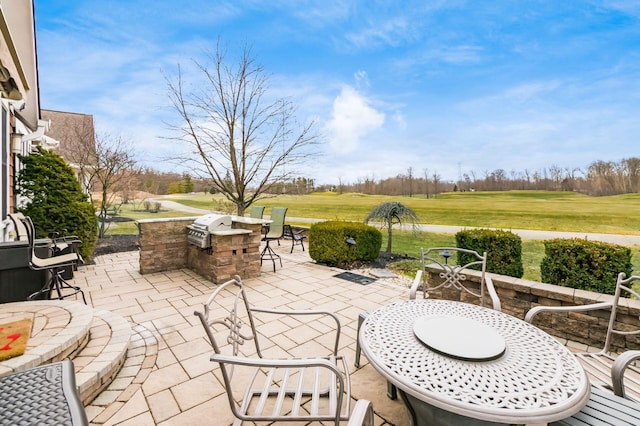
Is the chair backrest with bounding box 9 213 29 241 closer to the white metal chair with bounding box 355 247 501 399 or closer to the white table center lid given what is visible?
the white metal chair with bounding box 355 247 501 399

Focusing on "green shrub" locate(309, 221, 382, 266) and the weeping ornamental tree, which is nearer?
"green shrub" locate(309, 221, 382, 266)

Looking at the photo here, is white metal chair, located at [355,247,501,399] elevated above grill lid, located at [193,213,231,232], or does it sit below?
below

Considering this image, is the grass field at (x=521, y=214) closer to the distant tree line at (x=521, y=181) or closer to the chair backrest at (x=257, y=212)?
the distant tree line at (x=521, y=181)

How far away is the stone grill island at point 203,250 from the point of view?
4.18 meters

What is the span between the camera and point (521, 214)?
841 cm

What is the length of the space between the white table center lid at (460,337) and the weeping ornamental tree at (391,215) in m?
4.97

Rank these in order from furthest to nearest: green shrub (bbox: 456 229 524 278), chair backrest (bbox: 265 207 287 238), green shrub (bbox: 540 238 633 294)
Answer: chair backrest (bbox: 265 207 287 238)
green shrub (bbox: 456 229 524 278)
green shrub (bbox: 540 238 633 294)

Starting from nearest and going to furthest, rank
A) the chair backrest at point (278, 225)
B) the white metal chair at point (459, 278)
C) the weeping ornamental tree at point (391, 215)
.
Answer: the white metal chair at point (459, 278), the chair backrest at point (278, 225), the weeping ornamental tree at point (391, 215)

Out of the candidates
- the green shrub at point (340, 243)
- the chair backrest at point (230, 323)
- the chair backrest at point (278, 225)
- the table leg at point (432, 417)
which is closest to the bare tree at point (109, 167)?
the chair backrest at point (278, 225)

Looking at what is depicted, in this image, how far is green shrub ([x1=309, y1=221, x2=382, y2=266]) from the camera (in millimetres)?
5395

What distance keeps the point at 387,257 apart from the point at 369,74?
645 centimetres

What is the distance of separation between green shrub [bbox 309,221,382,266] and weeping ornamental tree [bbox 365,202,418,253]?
3.40 ft

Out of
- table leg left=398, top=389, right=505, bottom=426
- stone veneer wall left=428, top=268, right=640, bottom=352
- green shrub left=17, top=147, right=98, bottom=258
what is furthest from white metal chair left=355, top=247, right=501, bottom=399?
green shrub left=17, top=147, right=98, bottom=258

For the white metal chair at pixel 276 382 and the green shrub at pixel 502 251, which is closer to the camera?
the white metal chair at pixel 276 382
